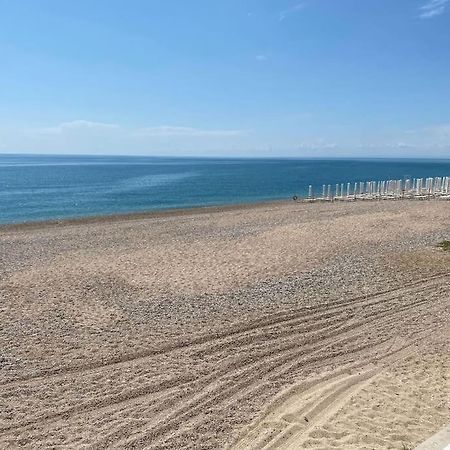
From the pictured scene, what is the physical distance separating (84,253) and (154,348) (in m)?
9.76

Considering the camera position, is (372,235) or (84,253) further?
(372,235)

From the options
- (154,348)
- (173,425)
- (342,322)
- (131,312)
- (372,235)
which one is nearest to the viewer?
(173,425)

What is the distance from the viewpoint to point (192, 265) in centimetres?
1495

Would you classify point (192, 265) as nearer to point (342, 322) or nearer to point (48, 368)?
point (342, 322)

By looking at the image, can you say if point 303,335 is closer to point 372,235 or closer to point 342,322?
point 342,322

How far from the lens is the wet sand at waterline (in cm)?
617

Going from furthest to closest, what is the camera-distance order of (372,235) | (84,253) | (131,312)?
(372,235), (84,253), (131,312)

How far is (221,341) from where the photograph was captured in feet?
29.3

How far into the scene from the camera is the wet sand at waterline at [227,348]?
6.17 m

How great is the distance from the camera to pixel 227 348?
28.3 ft

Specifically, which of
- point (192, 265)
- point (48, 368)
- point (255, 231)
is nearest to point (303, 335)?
point (48, 368)

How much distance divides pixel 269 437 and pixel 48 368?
13.8ft

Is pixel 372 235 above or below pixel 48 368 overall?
above

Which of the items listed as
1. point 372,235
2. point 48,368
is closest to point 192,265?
point 48,368
